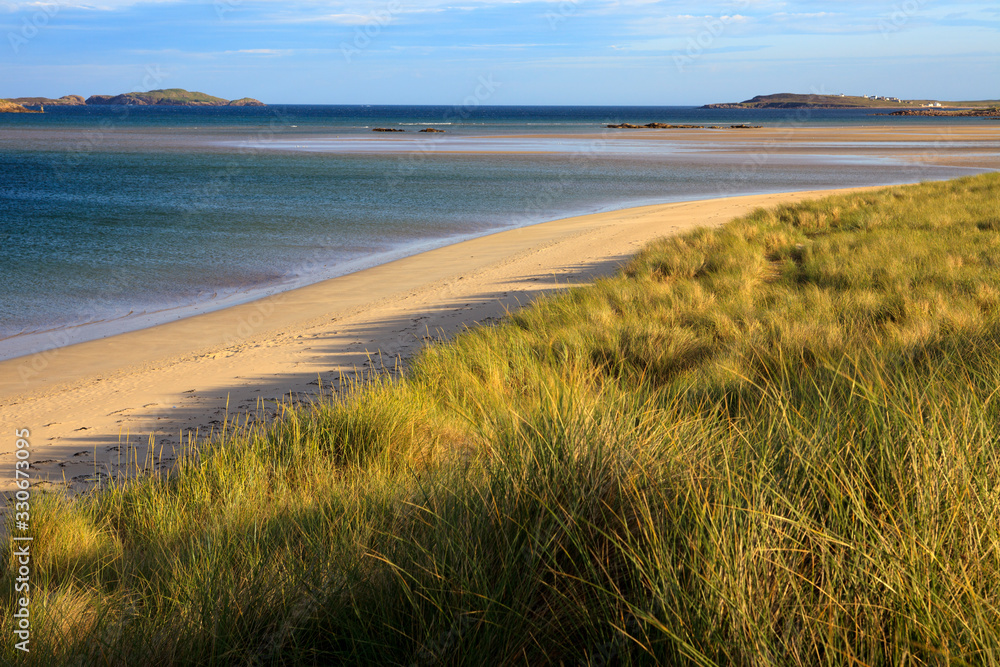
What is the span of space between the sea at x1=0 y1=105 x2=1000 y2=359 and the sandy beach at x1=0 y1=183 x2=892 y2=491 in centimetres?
136

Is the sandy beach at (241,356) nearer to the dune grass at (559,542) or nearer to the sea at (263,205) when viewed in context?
the dune grass at (559,542)

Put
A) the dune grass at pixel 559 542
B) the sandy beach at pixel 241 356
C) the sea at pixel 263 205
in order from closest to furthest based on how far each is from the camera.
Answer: the dune grass at pixel 559 542, the sandy beach at pixel 241 356, the sea at pixel 263 205

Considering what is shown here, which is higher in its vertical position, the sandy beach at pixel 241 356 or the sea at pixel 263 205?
the sea at pixel 263 205

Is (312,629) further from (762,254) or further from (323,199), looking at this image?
(323,199)

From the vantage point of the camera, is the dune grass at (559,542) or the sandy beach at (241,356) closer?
the dune grass at (559,542)

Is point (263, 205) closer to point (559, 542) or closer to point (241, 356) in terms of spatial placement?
point (241, 356)

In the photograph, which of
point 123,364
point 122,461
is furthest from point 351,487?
point 123,364

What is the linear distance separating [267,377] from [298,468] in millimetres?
3630

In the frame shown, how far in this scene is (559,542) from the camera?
7.82 feet

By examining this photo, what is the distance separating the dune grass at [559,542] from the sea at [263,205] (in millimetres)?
7386

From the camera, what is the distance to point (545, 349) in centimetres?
646

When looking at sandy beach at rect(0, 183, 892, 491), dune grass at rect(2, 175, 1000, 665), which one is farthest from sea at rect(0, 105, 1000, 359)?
dune grass at rect(2, 175, 1000, 665)

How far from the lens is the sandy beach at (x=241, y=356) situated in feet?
19.3

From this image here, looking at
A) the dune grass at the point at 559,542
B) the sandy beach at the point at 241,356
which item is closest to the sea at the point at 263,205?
the sandy beach at the point at 241,356
